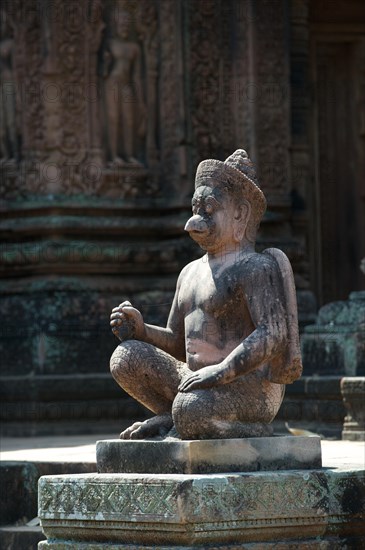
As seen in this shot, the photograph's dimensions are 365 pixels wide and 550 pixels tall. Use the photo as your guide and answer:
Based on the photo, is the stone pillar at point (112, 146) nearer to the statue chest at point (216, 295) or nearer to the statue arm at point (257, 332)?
the statue chest at point (216, 295)

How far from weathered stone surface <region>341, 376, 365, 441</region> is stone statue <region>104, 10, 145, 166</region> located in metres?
4.05

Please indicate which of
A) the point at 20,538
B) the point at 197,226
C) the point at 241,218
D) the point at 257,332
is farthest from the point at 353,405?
the point at 257,332

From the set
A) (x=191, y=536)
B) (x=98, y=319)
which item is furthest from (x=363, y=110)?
(x=191, y=536)

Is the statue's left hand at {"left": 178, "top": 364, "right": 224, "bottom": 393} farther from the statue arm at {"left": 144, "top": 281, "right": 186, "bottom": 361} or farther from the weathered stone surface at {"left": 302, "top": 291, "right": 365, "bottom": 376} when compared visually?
the weathered stone surface at {"left": 302, "top": 291, "right": 365, "bottom": 376}

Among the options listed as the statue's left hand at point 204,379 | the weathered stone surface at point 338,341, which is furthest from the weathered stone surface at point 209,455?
the weathered stone surface at point 338,341

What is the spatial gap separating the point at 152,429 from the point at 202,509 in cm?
76

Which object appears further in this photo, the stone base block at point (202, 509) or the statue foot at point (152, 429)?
the statue foot at point (152, 429)

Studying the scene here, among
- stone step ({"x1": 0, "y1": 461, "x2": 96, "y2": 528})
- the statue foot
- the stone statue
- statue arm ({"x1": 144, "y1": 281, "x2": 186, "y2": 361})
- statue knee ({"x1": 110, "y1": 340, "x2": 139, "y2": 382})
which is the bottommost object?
stone step ({"x1": 0, "y1": 461, "x2": 96, "y2": 528})

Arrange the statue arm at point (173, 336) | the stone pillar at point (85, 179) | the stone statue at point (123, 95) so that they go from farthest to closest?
the stone statue at point (123, 95) < the stone pillar at point (85, 179) < the statue arm at point (173, 336)

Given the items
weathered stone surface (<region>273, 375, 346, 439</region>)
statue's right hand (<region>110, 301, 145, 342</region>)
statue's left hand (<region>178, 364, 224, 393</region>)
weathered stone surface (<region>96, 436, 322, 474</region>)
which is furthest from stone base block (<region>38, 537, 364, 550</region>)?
weathered stone surface (<region>273, 375, 346, 439</region>)

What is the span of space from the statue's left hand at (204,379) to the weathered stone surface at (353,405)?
14.5ft

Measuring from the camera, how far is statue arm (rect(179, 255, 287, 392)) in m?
7.54

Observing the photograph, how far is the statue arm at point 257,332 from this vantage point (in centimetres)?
754

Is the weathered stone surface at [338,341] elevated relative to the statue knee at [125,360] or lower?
lower
